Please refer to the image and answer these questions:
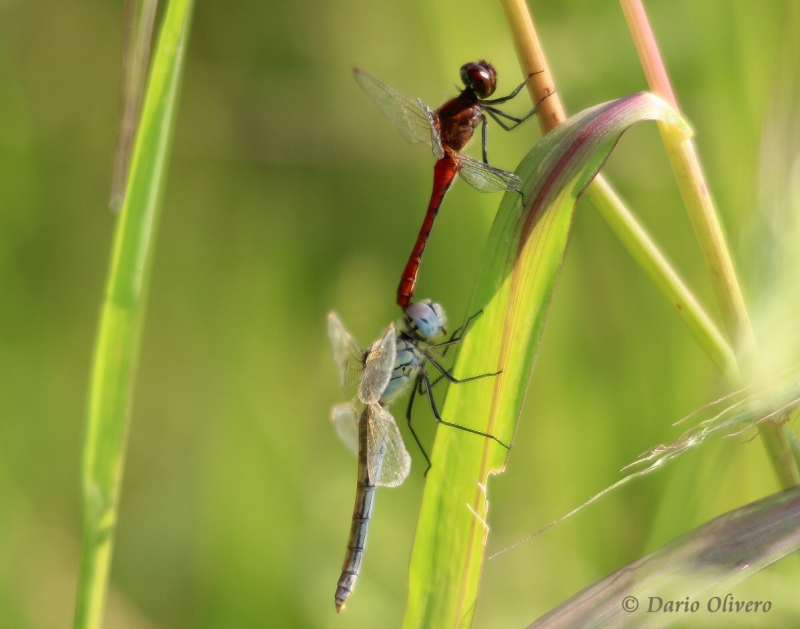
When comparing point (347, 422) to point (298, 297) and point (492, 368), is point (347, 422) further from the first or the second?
point (492, 368)

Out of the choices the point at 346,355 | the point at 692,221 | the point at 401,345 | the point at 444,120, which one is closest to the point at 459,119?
the point at 444,120

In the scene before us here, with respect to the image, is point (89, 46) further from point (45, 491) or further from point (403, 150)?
point (45, 491)

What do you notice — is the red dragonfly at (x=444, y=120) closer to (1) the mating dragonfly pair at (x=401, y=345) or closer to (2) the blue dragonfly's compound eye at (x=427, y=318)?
(1) the mating dragonfly pair at (x=401, y=345)

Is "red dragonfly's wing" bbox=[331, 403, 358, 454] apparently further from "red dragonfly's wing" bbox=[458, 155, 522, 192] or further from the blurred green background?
"red dragonfly's wing" bbox=[458, 155, 522, 192]

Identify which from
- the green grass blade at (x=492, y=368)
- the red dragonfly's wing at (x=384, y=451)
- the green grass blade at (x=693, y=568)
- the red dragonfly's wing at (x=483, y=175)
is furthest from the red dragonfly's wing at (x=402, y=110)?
the green grass blade at (x=693, y=568)

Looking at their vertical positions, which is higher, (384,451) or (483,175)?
(483,175)

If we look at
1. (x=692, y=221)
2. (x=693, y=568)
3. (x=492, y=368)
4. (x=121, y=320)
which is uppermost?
(x=692, y=221)
